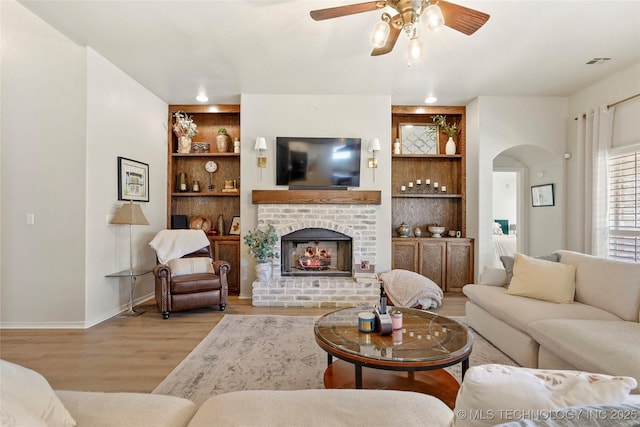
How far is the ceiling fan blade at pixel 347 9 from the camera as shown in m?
2.01

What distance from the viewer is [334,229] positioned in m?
4.38

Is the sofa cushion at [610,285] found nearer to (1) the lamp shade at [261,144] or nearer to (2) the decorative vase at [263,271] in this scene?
(2) the decorative vase at [263,271]

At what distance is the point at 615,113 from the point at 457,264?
2.70 m

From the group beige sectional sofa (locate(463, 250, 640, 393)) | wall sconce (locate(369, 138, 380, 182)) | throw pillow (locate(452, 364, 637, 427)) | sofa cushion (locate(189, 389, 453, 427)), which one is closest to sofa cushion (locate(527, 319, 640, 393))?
beige sectional sofa (locate(463, 250, 640, 393))

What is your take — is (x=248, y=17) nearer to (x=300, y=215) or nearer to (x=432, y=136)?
(x=300, y=215)

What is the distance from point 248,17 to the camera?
2633mm

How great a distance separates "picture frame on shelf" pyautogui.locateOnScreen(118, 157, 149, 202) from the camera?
3.64 m

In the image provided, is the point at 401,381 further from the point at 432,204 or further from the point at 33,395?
the point at 432,204

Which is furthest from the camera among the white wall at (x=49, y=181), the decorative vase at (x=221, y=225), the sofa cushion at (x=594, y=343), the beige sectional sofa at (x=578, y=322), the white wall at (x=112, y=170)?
the decorative vase at (x=221, y=225)

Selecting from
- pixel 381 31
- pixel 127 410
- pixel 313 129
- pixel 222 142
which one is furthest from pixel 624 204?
pixel 222 142

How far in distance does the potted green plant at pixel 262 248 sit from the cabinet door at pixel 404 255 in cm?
189

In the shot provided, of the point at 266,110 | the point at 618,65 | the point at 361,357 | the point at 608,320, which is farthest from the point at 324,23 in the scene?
the point at 618,65

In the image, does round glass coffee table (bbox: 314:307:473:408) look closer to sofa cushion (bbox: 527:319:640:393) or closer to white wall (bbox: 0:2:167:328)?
sofa cushion (bbox: 527:319:640:393)

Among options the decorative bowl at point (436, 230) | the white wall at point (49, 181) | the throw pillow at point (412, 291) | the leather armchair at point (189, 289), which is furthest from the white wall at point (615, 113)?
the white wall at point (49, 181)
